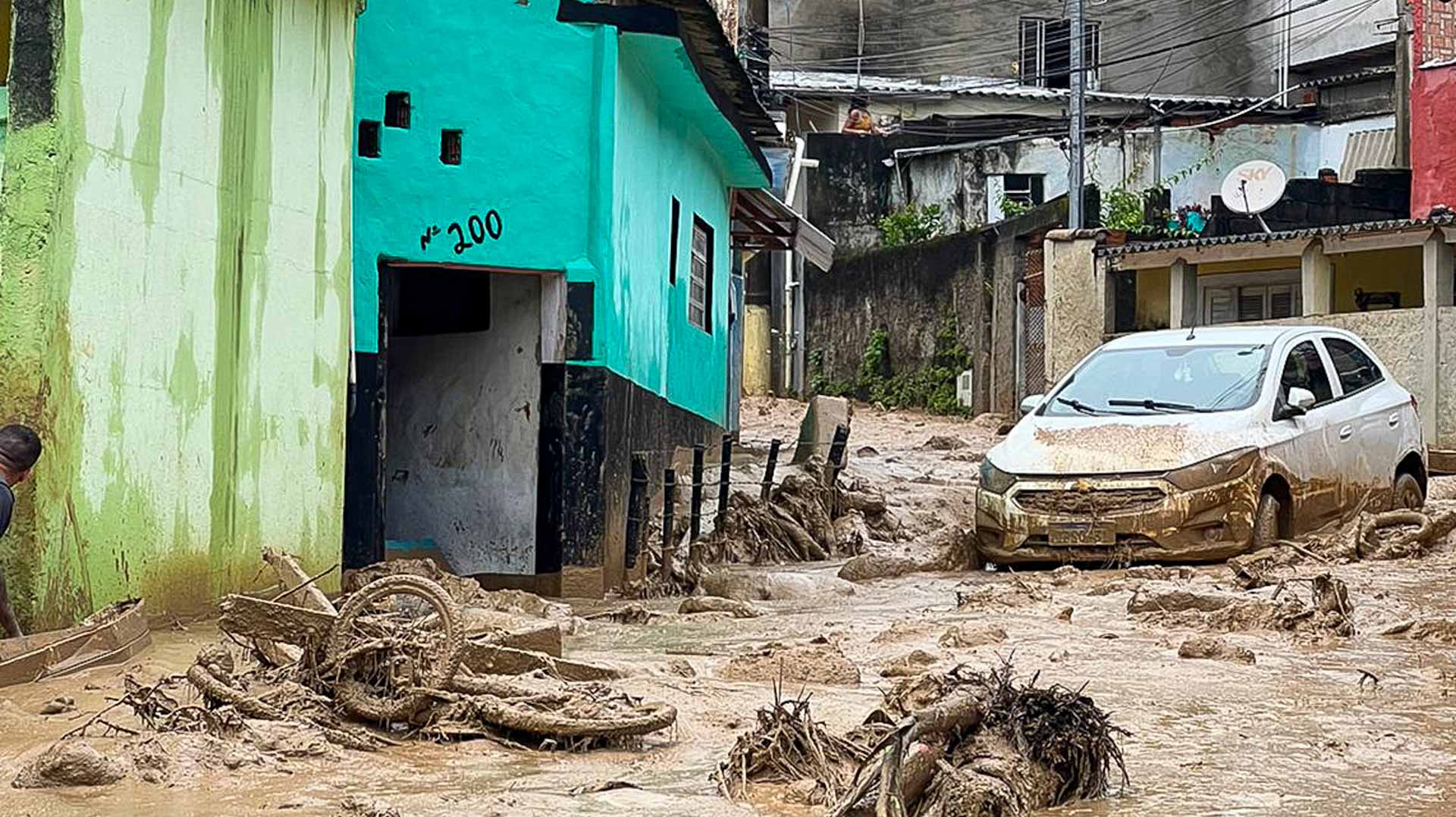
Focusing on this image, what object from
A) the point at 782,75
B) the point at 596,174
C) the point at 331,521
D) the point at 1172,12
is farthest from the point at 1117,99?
the point at 331,521

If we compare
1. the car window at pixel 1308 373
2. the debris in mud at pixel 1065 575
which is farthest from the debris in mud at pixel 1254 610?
the car window at pixel 1308 373

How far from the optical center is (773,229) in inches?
840

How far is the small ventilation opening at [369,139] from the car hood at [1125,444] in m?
4.62

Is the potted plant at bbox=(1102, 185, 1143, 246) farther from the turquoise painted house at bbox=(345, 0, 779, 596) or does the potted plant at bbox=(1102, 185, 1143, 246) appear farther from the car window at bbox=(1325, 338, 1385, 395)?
the turquoise painted house at bbox=(345, 0, 779, 596)

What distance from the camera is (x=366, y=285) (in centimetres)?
1164

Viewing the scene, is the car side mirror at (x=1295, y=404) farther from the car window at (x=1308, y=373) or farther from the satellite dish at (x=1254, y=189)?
the satellite dish at (x=1254, y=189)

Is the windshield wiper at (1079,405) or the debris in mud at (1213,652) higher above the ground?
the windshield wiper at (1079,405)

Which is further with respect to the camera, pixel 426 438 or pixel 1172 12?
pixel 1172 12

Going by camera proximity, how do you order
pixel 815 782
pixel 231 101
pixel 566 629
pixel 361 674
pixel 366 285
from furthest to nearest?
pixel 366 285 < pixel 566 629 < pixel 231 101 < pixel 361 674 < pixel 815 782

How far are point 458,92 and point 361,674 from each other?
6577 millimetres

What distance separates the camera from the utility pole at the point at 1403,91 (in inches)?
1168

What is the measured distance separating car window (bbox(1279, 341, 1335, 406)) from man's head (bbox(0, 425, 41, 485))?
8754 millimetres

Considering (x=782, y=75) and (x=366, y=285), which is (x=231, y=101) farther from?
(x=782, y=75)

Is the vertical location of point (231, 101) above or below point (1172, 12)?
below
